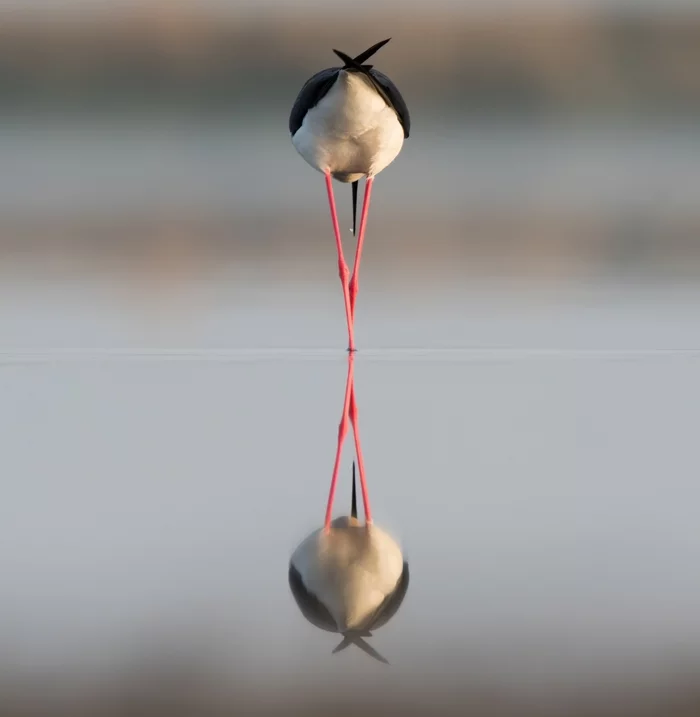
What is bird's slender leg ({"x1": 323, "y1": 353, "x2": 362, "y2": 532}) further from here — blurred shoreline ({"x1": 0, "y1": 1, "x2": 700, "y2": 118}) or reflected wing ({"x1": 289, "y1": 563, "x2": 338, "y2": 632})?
blurred shoreline ({"x1": 0, "y1": 1, "x2": 700, "y2": 118})

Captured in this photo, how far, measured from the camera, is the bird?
4105 mm

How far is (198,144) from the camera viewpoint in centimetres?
1212

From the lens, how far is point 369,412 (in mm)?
3189

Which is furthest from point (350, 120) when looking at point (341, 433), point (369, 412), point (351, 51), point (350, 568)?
point (351, 51)

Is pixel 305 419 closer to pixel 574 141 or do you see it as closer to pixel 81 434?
pixel 81 434

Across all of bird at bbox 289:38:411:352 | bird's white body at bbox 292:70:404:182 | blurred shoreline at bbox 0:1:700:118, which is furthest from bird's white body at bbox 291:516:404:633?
blurred shoreline at bbox 0:1:700:118

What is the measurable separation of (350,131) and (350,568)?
2.68m

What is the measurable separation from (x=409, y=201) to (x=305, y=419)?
23.7 feet

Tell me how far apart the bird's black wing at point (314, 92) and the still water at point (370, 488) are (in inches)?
30.1

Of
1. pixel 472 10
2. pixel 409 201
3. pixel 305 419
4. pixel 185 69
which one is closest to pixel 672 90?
pixel 472 10

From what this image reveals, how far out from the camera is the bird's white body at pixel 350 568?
1657 millimetres

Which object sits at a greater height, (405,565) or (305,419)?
(305,419)

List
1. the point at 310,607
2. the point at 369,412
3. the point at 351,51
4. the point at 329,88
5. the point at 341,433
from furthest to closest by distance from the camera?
the point at 351,51 < the point at 329,88 < the point at 369,412 < the point at 341,433 < the point at 310,607

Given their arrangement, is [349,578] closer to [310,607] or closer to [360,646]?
[310,607]
